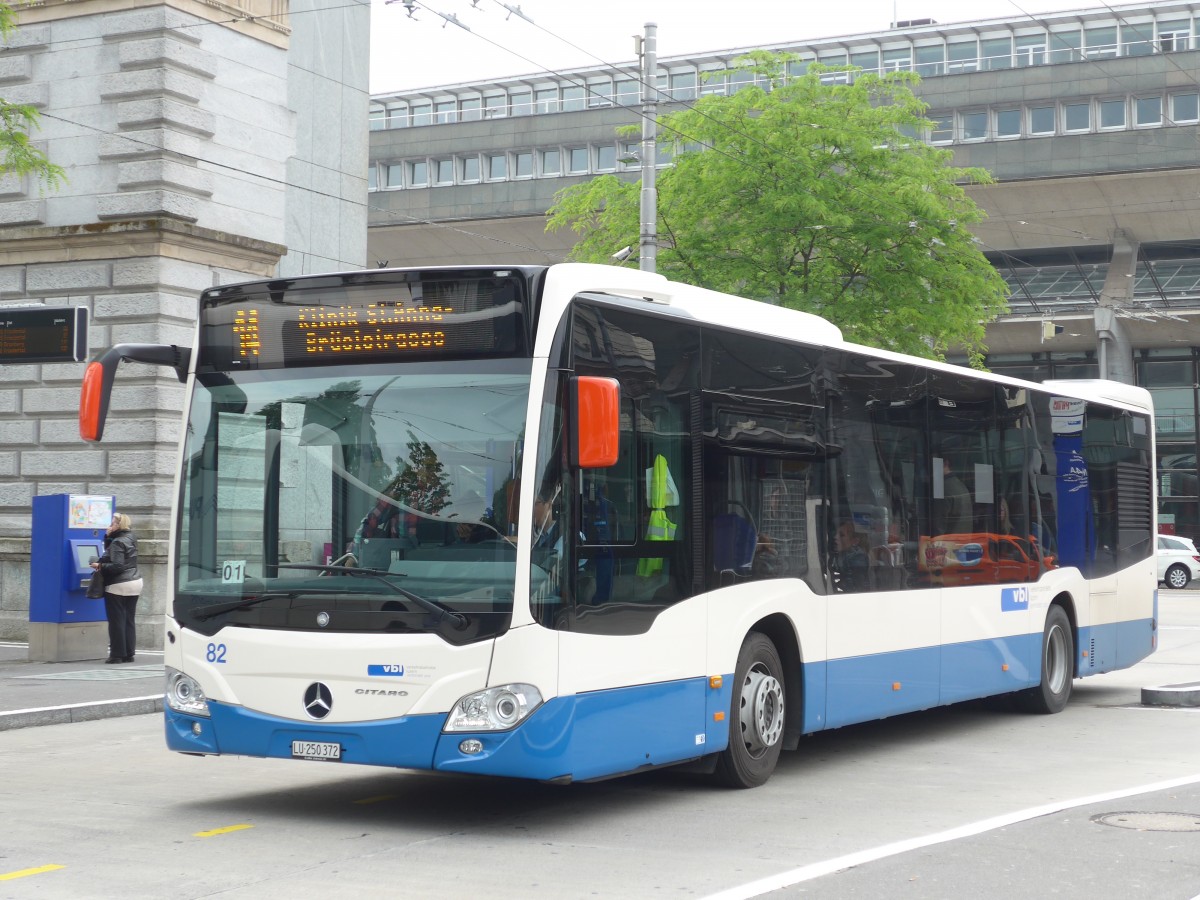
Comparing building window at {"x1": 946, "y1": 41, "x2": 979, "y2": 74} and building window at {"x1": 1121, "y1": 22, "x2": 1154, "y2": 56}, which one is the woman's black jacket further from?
building window at {"x1": 946, "y1": 41, "x2": 979, "y2": 74}

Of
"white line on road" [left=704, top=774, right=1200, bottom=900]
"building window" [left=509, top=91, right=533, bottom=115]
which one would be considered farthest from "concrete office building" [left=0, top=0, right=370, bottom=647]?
"building window" [left=509, top=91, right=533, bottom=115]

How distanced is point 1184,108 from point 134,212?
34424 mm

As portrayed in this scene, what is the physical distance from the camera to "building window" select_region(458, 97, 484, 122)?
57.9 metres

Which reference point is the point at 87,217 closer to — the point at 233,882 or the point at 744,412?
the point at 744,412

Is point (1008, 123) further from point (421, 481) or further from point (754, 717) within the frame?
point (421, 481)

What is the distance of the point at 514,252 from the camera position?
5416cm

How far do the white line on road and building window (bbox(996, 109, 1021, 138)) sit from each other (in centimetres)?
4008

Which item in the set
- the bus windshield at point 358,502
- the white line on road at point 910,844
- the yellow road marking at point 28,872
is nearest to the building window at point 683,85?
the white line on road at point 910,844

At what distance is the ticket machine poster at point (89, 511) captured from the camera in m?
17.8

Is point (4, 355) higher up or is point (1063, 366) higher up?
point (1063, 366)

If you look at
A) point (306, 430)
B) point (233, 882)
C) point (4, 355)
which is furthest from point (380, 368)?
point (4, 355)

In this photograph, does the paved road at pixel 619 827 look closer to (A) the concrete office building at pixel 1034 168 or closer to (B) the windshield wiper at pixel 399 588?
(B) the windshield wiper at pixel 399 588

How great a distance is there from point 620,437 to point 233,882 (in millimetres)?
2981

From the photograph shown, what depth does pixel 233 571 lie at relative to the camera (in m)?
8.65
